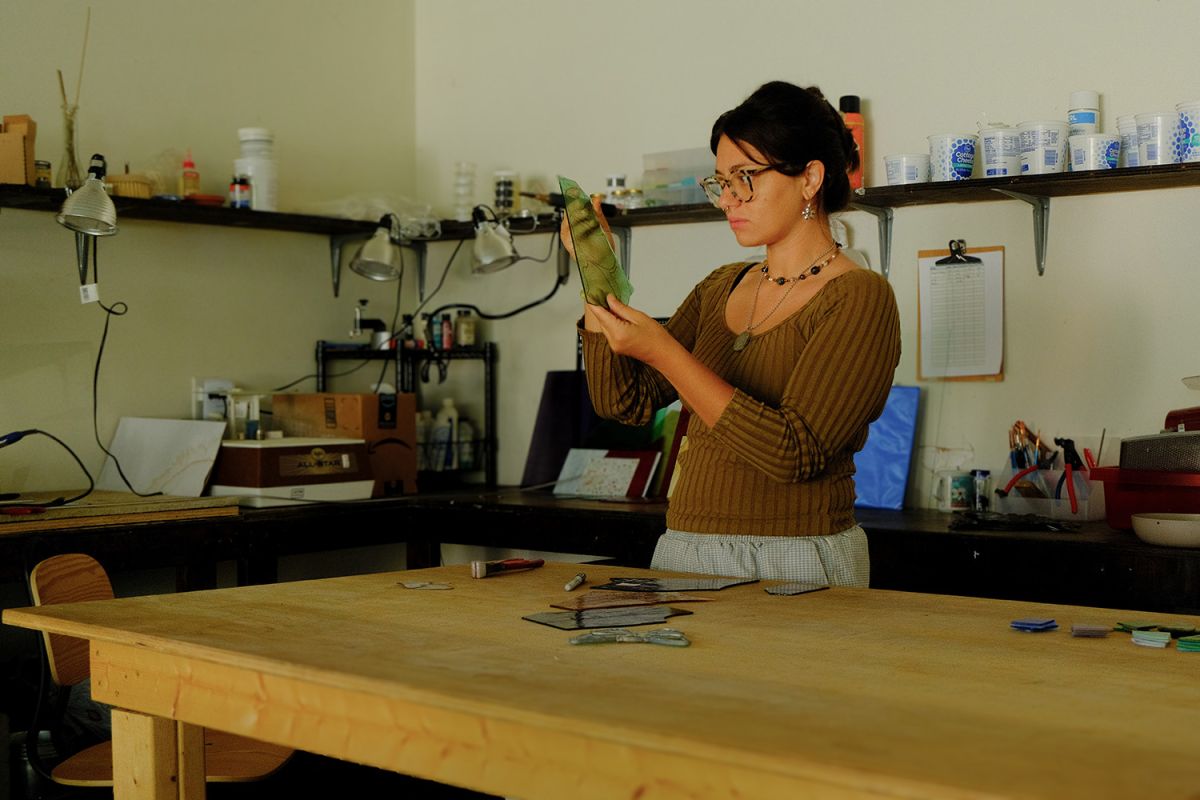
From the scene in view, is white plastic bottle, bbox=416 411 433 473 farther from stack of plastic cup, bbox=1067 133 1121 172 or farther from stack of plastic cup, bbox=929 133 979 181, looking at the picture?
stack of plastic cup, bbox=1067 133 1121 172

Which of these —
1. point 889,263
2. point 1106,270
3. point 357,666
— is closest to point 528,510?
point 889,263

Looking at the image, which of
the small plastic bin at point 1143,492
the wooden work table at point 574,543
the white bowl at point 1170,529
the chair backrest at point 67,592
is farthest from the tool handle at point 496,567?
the small plastic bin at point 1143,492

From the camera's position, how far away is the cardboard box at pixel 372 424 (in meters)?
3.83

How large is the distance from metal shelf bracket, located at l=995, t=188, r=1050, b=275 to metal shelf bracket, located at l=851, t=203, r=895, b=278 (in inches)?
13.4

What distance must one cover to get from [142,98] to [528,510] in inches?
63.3

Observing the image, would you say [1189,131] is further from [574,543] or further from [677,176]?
[574,543]

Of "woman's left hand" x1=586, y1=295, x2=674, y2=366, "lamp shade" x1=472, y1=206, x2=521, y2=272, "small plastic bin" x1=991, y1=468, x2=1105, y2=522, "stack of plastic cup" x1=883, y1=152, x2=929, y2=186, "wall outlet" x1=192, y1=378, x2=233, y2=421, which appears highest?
"stack of plastic cup" x1=883, y1=152, x2=929, y2=186

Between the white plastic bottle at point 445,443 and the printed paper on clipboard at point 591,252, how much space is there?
7.22 feet

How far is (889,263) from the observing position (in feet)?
11.6

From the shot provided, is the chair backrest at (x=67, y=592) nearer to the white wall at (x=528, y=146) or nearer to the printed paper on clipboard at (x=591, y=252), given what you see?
the printed paper on clipboard at (x=591, y=252)

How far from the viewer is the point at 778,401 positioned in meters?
2.04

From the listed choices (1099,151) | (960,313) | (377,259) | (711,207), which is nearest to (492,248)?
(377,259)

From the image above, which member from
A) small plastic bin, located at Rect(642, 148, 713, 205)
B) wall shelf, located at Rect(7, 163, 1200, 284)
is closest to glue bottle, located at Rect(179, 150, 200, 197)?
wall shelf, located at Rect(7, 163, 1200, 284)

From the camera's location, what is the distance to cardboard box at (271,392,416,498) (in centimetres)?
383
